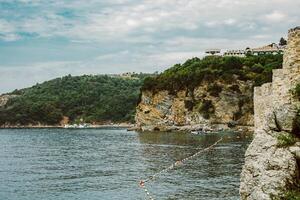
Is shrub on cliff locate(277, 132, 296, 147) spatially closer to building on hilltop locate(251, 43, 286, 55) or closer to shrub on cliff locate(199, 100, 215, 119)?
shrub on cliff locate(199, 100, 215, 119)

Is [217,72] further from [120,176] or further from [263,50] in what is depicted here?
[120,176]

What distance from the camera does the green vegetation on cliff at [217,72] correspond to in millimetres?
125725

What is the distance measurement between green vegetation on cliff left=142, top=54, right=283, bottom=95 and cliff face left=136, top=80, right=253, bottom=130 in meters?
1.45

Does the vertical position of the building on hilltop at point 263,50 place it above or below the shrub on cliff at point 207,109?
above

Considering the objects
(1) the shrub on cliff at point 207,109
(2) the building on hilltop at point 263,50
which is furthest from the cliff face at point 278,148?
(2) the building on hilltop at point 263,50

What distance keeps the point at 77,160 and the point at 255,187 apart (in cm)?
5157

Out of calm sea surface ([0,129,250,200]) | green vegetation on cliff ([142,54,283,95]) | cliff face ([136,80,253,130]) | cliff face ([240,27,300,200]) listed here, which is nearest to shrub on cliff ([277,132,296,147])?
cliff face ([240,27,300,200])

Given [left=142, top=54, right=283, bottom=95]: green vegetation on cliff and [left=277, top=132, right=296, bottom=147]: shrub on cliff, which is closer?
[left=277, top=132, right=296, bottom=147]: shrub on cliff

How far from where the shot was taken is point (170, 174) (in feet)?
160

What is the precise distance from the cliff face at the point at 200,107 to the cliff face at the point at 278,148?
10626 cm

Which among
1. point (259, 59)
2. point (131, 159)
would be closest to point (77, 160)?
point (131, 159)

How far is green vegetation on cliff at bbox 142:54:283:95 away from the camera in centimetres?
12572

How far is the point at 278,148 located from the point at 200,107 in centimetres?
11593

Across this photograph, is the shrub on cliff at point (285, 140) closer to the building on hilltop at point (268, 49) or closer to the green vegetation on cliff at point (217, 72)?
the green vegetation on cliff at point (217, 72)
